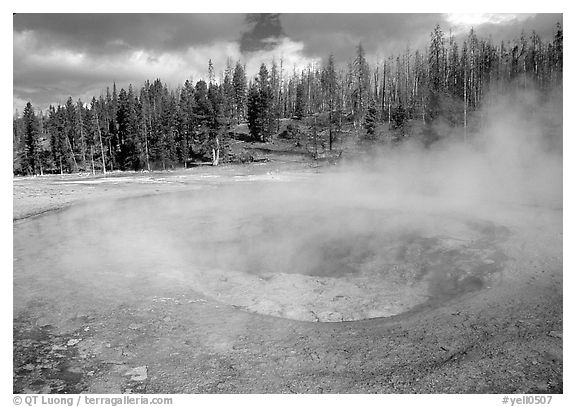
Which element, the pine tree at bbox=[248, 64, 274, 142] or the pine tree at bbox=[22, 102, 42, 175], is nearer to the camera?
the pine tree at bbox=[22, 102, 42, 175]

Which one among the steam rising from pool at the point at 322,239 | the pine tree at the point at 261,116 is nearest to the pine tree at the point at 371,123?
the pine tree at the point at 261,116

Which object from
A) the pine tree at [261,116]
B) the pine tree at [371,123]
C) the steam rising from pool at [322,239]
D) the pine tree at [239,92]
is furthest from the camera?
the pine tree at [239,92]

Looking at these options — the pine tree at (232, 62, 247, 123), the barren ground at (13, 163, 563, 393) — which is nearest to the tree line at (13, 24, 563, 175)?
the pine tree at (232, 62, 247, 123)

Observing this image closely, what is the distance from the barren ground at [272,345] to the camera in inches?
153

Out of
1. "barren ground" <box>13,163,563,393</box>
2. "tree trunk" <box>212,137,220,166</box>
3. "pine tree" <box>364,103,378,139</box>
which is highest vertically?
"pine tree" <box>364,103,378,139</box>

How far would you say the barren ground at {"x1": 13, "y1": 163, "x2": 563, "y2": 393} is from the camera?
3.88m

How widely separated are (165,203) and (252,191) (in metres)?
4.91

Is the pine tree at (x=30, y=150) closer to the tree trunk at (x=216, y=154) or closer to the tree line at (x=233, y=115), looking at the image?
the tree line at (x=233, y=115)

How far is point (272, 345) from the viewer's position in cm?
467

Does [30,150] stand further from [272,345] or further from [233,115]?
[272,345]

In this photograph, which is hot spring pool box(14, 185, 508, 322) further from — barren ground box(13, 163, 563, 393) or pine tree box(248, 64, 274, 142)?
pine tree box(248, 64, 274, 142)
